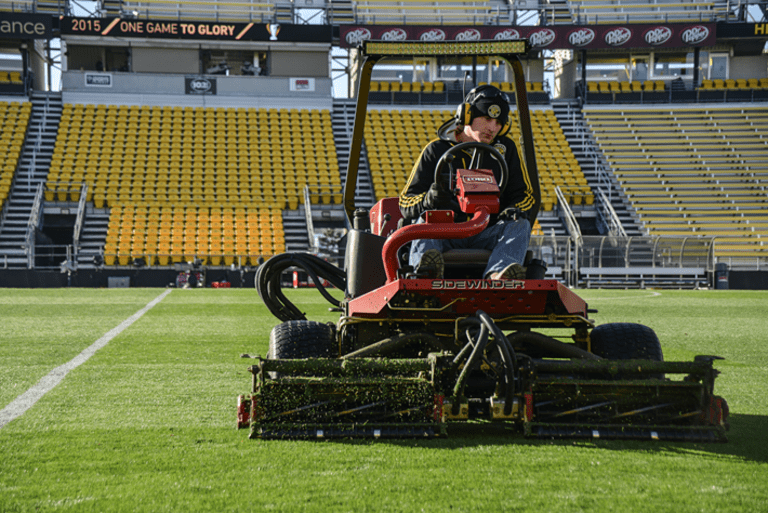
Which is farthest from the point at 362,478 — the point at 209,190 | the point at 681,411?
the point at 209,190

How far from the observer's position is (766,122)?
103 feet

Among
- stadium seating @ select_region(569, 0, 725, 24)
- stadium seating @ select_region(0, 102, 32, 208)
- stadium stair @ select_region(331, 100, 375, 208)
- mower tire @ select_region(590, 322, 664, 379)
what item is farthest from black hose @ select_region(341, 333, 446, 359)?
stadium seating @ select_region(569, 0, 725, 24)

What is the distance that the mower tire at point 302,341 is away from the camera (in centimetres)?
407

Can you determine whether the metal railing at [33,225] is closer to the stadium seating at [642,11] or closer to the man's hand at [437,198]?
the man's hand at [437,198]

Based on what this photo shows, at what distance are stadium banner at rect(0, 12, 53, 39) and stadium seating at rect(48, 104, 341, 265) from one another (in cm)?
283

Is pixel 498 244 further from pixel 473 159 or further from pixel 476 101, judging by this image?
pixel 476 101

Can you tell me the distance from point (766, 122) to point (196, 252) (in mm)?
23103

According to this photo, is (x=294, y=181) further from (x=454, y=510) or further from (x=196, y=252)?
(x=454, y=510)

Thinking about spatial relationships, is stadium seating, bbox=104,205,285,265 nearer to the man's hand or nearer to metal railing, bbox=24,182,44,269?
metal railing, bbox=24,182,44,269

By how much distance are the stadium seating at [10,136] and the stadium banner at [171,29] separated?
3590 mm

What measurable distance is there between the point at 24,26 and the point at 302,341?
29.8 m

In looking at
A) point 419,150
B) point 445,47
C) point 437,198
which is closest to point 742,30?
point 419,150

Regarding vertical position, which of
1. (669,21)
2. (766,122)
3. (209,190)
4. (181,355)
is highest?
(669,21)

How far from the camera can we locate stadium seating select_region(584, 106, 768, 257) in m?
26.1
